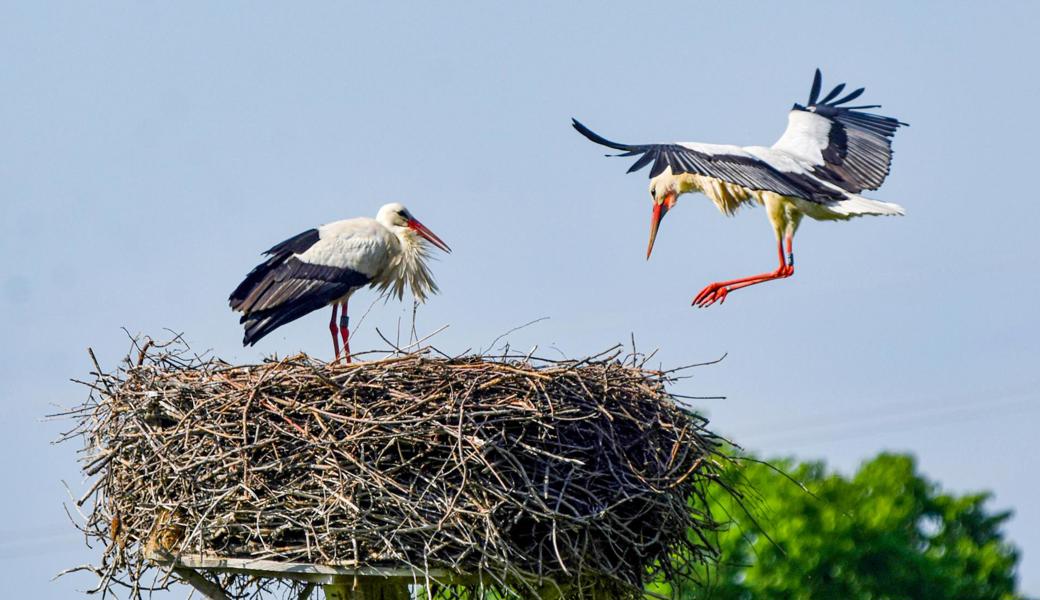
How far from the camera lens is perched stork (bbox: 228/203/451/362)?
10.6 meters

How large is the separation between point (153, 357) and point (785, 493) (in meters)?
14.3

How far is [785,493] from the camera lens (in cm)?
2220

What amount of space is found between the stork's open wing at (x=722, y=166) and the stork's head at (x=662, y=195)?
1226 millimetres

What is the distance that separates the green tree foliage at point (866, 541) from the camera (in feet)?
69.5

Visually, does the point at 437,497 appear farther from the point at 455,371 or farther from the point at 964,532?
the point at 964,532

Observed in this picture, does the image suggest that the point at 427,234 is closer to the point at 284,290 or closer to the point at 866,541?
the point at 284,290

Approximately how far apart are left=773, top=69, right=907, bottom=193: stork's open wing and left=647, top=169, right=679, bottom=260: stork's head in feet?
2.30

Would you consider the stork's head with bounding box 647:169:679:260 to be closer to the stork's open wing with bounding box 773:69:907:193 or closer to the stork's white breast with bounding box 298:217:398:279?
the stork's open wing with bounding box 773:69:907:193

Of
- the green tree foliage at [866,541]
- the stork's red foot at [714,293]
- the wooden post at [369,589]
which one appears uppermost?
the green tree foliage at [866,541]

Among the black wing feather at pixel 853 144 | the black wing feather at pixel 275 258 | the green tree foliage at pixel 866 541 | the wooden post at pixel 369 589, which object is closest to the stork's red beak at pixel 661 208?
the black wing feather at pixel 853 144

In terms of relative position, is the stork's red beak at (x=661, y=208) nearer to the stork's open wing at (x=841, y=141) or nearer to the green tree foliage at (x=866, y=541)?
the stork's open wing at (x=841, y=141)

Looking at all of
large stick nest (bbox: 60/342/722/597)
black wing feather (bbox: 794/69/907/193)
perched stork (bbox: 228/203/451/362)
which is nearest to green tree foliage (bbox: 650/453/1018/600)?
black wing feather (bbox: 794/69/907/193)

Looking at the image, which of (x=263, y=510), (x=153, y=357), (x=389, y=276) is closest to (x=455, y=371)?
(x=263, y=510)

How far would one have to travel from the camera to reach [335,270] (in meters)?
10.9
